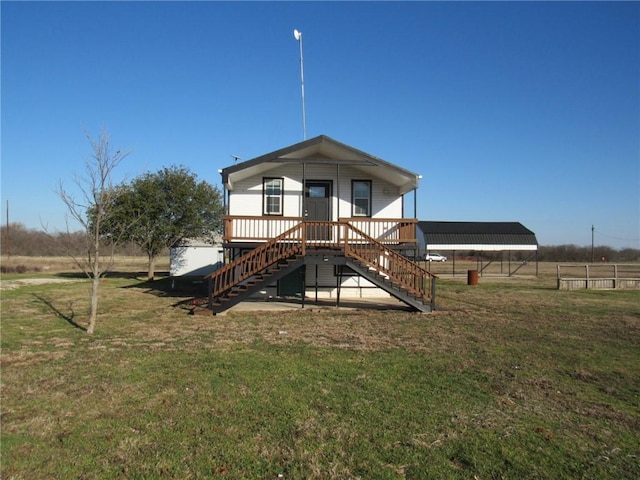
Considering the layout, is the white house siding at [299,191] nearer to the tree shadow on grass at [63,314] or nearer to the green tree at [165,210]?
the tree shadow on grass at [63,314]

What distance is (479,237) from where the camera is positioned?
112 ft

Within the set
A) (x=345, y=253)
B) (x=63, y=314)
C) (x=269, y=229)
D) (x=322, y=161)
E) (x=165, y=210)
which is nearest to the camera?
(x=63, y=314)

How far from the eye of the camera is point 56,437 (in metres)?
4.22

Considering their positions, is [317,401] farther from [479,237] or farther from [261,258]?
[479,237]

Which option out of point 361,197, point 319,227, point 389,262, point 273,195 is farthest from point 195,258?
point 389,262

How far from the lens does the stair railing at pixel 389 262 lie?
12969 millimetres

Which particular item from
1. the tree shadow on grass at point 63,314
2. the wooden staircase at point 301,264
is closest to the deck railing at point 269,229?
the wooden staircase at point 301,264

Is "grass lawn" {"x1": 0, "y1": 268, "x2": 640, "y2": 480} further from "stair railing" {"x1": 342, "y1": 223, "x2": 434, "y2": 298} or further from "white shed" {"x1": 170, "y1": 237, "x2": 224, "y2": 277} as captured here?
"white shed" {"x1": 170, "y1": 237, "x2": 224, "y2": 277}

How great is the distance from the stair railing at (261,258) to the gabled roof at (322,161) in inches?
111

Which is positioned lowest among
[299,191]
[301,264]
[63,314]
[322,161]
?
[63,314]

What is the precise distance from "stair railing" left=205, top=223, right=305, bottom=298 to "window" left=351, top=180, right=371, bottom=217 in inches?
145

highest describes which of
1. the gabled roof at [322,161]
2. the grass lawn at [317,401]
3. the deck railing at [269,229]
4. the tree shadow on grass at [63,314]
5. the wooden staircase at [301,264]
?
the gabled roof at [322,161]

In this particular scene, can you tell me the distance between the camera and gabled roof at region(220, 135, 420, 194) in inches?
566

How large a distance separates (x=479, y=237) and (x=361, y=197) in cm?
2110
